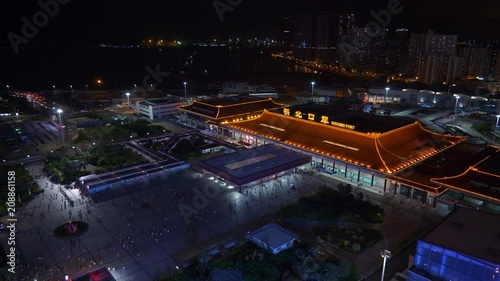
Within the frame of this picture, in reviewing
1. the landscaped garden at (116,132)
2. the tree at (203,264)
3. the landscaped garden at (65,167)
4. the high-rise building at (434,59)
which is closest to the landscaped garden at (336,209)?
the tree at (203,264)

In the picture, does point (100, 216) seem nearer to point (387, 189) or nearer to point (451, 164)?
point (387, 189)

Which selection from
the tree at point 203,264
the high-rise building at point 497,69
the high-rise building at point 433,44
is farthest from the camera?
the high-rise building at point 433,44

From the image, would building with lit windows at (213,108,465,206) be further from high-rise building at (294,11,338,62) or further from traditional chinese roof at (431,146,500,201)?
high-rise building at (294,11,338,62)

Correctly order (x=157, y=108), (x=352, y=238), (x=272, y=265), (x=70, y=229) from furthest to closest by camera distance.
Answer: (x=157, y=108) < (x=70, y=229) < (x=352, y=238) < (x=272, y=265)

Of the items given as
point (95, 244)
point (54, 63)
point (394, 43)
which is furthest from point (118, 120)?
point (54, 63)

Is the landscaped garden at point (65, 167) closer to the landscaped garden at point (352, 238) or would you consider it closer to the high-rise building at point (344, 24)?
the landscaped garden at point (352, 238)

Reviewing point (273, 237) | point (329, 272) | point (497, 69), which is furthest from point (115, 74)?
point (329, 272)

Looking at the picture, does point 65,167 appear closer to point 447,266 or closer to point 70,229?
point 70,229
